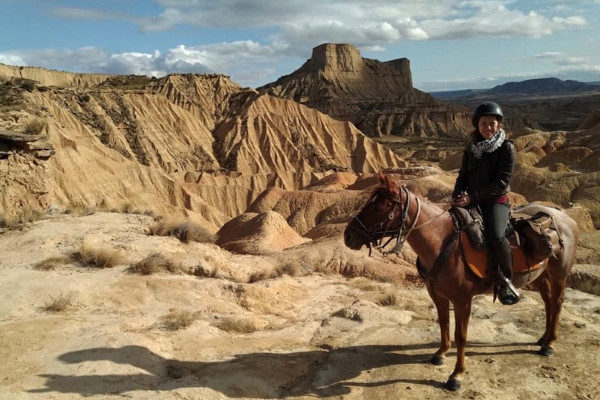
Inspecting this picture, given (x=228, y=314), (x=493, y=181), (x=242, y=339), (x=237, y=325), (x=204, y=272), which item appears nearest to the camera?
(x=493, y=181)

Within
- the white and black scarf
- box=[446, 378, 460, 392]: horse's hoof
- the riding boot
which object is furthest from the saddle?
box=[446, 378, 460, 392]: horse's hoof

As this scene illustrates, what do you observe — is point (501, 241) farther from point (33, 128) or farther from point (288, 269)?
point (33, 128)

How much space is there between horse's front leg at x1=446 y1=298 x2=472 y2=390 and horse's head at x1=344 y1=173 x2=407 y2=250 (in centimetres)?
136

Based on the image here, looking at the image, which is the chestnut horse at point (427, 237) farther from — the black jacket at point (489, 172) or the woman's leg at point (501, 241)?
the black jacket at point (489, 172)

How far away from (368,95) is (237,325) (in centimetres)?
13520

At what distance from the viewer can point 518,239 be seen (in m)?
6.23

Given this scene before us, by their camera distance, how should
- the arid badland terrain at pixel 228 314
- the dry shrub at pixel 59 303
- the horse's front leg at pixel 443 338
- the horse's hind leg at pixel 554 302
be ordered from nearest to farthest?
the arid badland terrain at pixel 228 314
the horse's front leg at pixel 443 338
the horse's hind leg at pixel 554 302
the dry shrub at pixel 59 303

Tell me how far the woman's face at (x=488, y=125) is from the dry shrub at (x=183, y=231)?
7.75 metres

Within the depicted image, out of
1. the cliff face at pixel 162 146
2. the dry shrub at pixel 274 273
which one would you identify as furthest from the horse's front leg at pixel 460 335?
the cliff face at pixel 162 146

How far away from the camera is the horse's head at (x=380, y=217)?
18.5 feet

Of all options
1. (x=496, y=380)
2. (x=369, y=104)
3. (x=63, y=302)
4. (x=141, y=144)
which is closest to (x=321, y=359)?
(x=496, y=380)

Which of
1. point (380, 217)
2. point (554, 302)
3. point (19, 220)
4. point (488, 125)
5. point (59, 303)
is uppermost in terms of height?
point (488, 125)

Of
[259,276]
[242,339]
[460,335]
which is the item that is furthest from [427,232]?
[259,276]

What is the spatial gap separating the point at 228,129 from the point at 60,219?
52.7 meters
